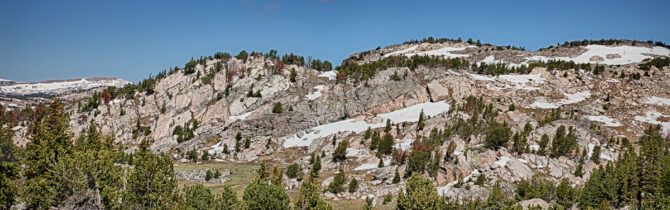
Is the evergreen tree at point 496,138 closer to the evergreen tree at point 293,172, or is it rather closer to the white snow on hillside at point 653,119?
the evergreen tree at point 293,172

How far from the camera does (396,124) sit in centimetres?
9281

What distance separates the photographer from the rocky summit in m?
64.5

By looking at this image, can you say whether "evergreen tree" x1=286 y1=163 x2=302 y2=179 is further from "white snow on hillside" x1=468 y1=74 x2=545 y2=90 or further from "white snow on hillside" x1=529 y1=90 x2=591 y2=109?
"white snow on hillside" x1=468 y1=74 x2=545 y2=90

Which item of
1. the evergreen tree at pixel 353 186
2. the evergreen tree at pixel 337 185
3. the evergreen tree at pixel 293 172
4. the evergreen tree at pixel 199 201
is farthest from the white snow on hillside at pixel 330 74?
the evergreen tree at pixel 199 201

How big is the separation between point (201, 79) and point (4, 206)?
9585 centimetres

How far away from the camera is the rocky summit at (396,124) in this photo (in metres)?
64.5

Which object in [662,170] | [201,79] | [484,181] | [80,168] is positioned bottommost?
[484,181]

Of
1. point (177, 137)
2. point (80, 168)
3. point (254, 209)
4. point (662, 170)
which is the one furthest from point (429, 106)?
point (80, 168)

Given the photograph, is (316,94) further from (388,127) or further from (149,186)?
(149,186)

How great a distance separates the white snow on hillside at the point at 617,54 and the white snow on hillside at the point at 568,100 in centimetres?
4927

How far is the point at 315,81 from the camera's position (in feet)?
409

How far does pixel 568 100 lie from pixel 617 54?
71.6 metres

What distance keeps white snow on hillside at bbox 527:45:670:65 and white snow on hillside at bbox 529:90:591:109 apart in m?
49.3

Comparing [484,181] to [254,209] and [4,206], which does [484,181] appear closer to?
[254,209]
